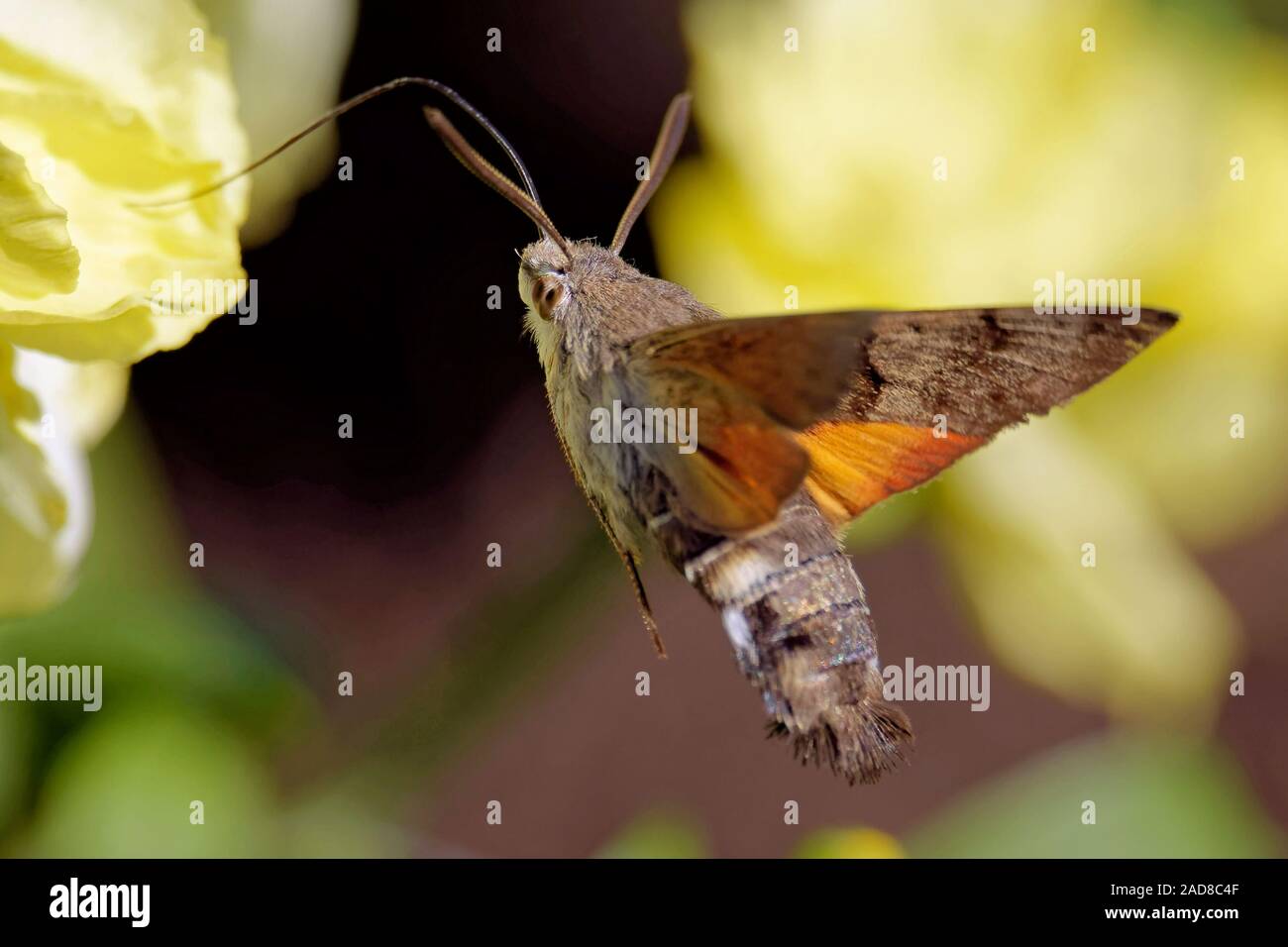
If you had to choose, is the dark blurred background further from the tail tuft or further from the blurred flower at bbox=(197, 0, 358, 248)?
the tail tuft

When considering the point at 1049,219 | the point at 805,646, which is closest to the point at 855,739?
the point at 805,646

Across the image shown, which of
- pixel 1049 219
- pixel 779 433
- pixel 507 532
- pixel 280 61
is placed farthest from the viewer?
pixel 507 532

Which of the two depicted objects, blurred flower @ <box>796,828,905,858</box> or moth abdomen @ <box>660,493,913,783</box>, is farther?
blurred flower @ <box>796,828,905,858</box>

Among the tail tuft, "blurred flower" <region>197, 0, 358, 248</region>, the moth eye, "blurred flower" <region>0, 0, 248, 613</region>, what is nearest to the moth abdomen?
the tail tuft

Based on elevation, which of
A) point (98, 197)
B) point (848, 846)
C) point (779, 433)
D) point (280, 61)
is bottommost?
point (848, 846)

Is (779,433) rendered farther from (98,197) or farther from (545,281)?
(98,197)
